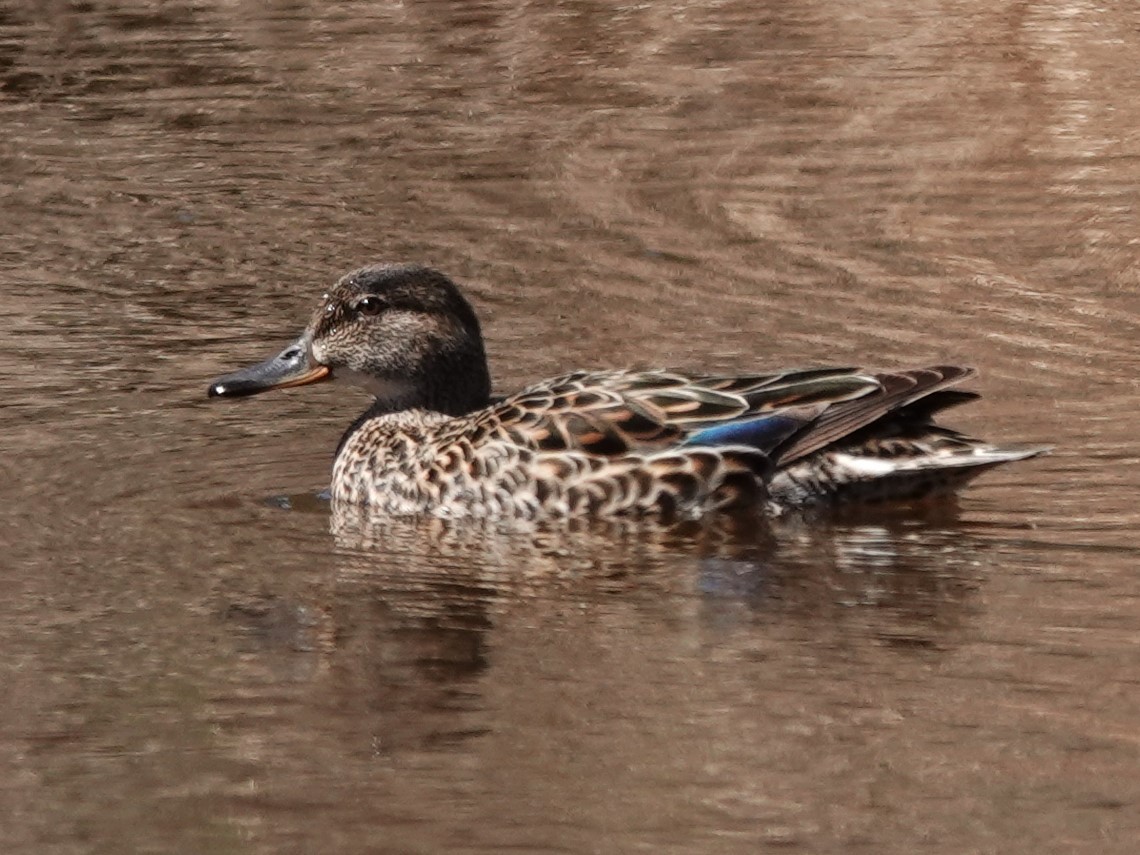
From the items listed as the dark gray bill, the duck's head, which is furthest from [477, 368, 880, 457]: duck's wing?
the dark gray bill

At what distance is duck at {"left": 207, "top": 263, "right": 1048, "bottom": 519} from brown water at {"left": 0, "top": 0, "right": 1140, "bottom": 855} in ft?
0.57

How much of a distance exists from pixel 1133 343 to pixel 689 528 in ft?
8.70

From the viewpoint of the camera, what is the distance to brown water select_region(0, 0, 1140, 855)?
6133mm

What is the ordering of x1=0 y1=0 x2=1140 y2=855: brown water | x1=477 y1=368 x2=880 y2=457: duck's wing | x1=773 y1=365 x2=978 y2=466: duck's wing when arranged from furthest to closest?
1. x1=477 y1=368 x2=880 y2=457: duck's wing
2. x1=773 y1=365 x2=978 y2=466: duck's wing
3. x1=0 y1=0 x2=1140 y2=855: brown water

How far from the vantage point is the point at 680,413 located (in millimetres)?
8945

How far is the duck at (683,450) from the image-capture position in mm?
8867

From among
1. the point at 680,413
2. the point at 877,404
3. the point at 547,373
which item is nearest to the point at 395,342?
the point at 547,373

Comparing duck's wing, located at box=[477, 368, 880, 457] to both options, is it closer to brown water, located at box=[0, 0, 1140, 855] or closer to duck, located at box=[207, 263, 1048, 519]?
duck, located at box=[207, 263, 1048, 519]

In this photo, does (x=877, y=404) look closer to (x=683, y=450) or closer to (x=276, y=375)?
(x=683, y=450)

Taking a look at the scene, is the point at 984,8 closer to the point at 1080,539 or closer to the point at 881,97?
the point at 881,97

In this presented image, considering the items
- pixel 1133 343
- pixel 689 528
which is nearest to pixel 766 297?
pixel 1133 343

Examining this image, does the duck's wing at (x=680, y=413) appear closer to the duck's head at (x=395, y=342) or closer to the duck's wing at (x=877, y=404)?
the duck's wing at (x=877, y=404)

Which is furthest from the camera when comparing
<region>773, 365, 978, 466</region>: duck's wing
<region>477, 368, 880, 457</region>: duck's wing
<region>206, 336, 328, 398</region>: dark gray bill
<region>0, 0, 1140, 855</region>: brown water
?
<region>206, 336, 328, 398</region>: dark gray bill

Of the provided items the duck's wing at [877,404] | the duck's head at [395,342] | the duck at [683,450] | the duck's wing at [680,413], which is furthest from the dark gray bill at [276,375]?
the duck's wing at [877,404]
